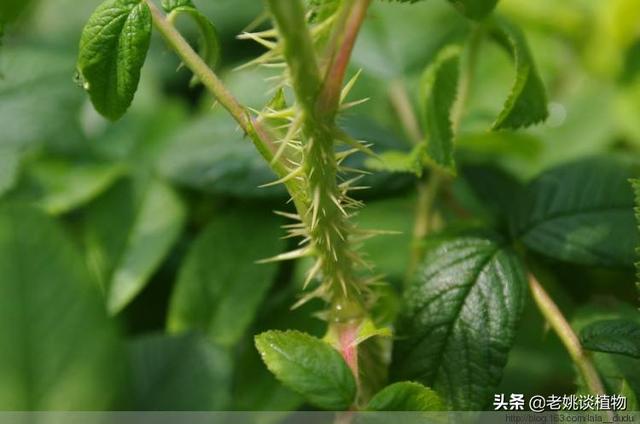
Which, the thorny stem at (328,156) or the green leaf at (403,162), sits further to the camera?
the green leaf at (403,162)

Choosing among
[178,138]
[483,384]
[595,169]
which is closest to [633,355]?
[483,384]

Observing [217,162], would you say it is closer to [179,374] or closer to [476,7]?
[179,374]

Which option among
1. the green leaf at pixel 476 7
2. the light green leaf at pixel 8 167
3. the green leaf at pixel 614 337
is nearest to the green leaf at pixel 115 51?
the green leaf at pixel 476 7

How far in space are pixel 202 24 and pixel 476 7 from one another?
9.3 inches

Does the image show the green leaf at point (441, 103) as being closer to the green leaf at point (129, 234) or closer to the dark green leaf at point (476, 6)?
the dark green leaf at point (476, 6)

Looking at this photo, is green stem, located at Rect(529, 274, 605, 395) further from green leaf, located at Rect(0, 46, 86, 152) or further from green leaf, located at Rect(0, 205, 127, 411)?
green leaf, located at Rect(0, 46, 86, 152)

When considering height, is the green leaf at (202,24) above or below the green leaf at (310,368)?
above

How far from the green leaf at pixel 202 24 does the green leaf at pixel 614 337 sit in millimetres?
435

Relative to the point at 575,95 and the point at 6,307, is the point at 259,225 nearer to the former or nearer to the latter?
the point at 6,307

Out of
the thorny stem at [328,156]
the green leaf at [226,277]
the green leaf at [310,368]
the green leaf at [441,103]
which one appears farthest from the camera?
the green leaf at [226,277]

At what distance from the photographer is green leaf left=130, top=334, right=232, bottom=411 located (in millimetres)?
909

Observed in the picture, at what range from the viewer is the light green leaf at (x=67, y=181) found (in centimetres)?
115

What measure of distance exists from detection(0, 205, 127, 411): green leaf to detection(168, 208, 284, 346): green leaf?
22 cm

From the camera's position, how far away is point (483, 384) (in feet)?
2.48
